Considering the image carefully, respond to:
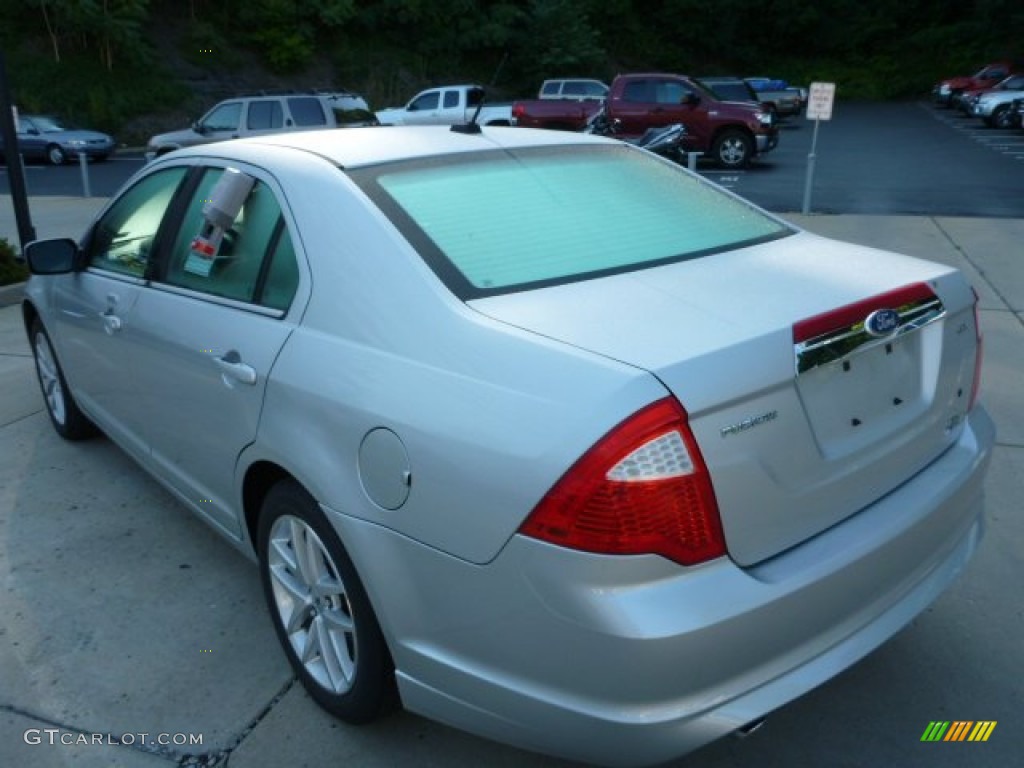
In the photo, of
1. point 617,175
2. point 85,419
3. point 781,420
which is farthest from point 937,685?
point 85,419

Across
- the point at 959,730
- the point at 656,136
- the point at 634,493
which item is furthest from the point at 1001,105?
the point at 634,493

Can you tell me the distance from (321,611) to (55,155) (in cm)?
2534

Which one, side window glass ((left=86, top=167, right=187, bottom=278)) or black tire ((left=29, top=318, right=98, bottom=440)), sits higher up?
side window glass ((left=86, top=167, right=187, bottom=278))

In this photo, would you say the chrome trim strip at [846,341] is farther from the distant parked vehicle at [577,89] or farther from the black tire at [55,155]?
the distant parked vehicle at [577,89]

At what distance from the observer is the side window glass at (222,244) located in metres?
2.87

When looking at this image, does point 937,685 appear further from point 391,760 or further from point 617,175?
point 617,175

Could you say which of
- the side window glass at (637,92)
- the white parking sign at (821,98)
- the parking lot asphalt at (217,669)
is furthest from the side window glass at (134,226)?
the side window glass at (637,92)

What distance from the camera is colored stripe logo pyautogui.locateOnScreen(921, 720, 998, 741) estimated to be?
99.7 inches

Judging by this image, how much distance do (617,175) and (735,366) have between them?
4.60 ft

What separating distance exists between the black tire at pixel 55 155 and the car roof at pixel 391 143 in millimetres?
23823

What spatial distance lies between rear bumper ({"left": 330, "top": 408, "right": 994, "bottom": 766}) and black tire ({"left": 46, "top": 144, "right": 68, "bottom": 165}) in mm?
25523

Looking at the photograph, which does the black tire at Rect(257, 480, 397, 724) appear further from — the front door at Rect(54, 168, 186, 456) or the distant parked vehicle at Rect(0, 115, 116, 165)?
the distant parked vehicle at Rect(0, 115, 116, 165)

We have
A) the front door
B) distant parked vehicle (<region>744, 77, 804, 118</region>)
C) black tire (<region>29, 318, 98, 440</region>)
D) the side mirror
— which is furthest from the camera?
distant parked vehicle (<region>744, 77, 804, 118</region>)

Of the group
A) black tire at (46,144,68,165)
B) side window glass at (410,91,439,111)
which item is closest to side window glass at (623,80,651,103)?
side window glass at (410,91,439,111)
